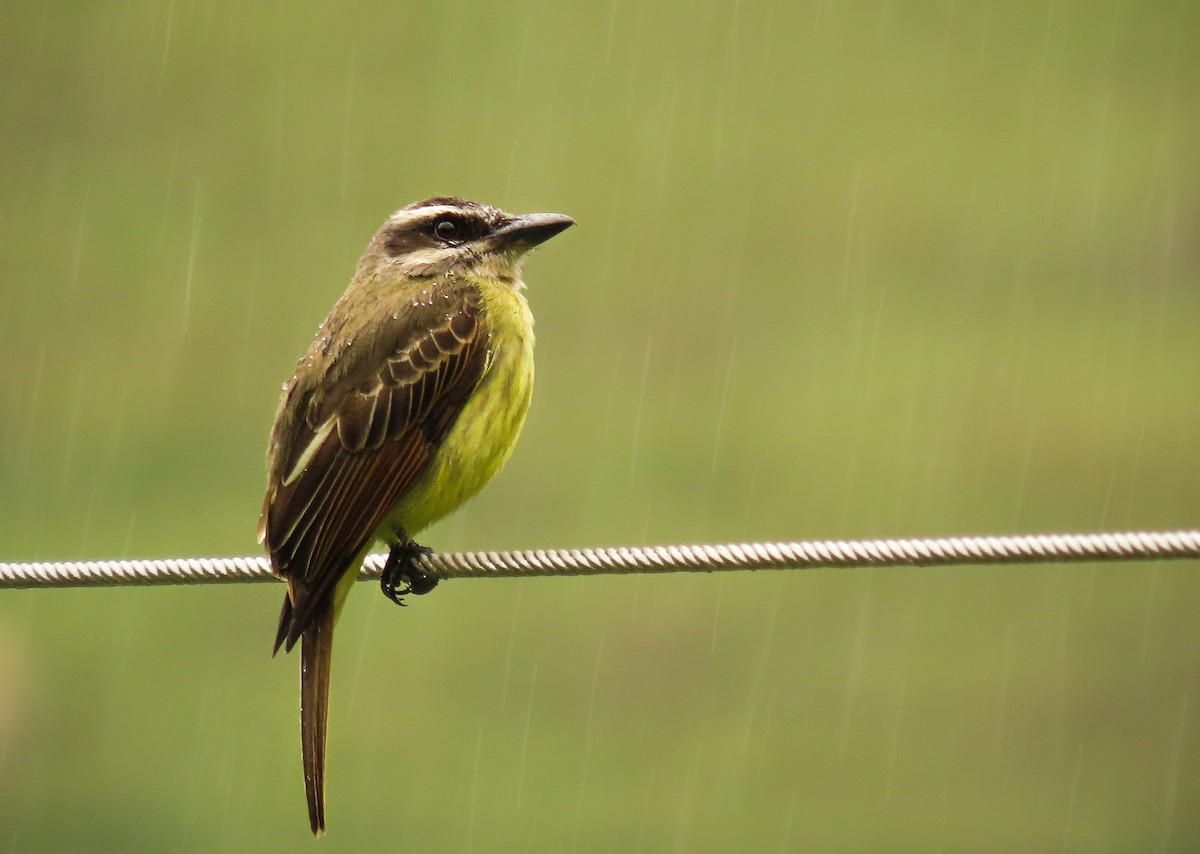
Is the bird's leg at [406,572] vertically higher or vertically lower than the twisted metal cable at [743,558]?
lower

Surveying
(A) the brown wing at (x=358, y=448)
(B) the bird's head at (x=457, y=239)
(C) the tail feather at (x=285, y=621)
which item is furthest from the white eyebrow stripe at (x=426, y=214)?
(C) the tail feather at (x=285, y=621)

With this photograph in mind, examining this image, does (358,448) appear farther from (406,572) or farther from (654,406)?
(654,406)

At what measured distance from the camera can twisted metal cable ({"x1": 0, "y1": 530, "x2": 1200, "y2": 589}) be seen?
3709 millimetres

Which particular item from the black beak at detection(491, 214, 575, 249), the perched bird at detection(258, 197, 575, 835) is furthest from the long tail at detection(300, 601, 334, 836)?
the black beak at detection(491, 214, 575, 249)

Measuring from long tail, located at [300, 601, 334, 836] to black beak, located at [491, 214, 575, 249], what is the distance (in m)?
1.66

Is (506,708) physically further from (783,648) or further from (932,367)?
(932,367)

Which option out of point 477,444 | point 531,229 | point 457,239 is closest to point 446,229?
point 457,239

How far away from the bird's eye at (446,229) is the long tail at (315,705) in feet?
5.57

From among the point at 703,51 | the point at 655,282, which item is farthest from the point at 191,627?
the point at 703,51

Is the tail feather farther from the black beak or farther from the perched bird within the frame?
the black beak

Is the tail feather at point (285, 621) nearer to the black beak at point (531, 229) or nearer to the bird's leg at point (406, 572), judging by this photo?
the bird's leg at point (406, 572)

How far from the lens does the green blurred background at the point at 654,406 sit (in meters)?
16.9

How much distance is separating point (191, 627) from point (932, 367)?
12.7 m

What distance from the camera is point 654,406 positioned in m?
24.6
